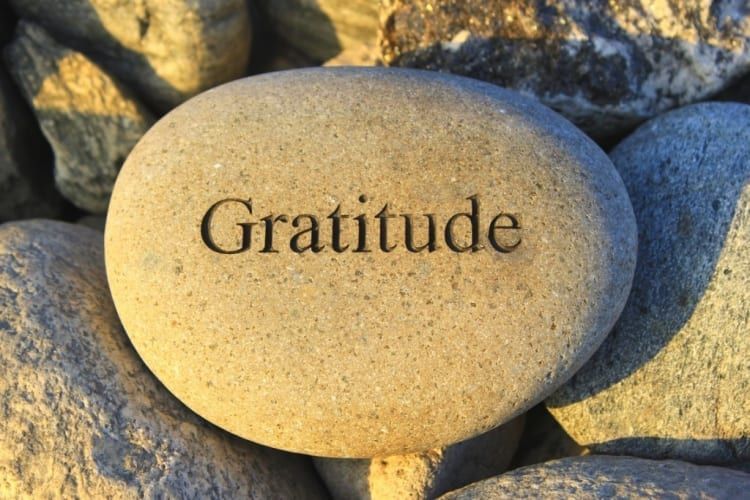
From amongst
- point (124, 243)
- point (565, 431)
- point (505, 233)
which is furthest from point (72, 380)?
point (565, 431)

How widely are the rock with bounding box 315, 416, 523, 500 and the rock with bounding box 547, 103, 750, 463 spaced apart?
29 centimetres

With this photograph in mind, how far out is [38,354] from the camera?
2281mm

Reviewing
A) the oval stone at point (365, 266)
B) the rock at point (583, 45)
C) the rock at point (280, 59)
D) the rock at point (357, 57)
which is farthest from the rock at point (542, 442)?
the rock at point (280, 59)

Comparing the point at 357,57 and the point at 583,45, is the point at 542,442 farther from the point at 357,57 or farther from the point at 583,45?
the point at 357,57

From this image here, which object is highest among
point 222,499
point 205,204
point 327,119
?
point 327,119

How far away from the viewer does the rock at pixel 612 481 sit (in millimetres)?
2066

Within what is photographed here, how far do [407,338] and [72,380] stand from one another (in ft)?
3.61

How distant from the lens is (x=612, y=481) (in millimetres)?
2115

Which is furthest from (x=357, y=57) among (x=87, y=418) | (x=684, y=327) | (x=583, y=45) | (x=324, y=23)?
(x=87, y=418)

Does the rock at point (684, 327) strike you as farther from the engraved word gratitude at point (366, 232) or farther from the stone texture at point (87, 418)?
the stone texture at point (87, 418)

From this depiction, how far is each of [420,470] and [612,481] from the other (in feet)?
2.05

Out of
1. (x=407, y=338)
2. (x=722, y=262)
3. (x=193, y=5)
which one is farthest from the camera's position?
(x=193, y=5)

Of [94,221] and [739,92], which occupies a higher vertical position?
[739,92]

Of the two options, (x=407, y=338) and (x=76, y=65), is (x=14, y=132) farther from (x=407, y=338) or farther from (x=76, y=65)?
(x=407, y=338)
